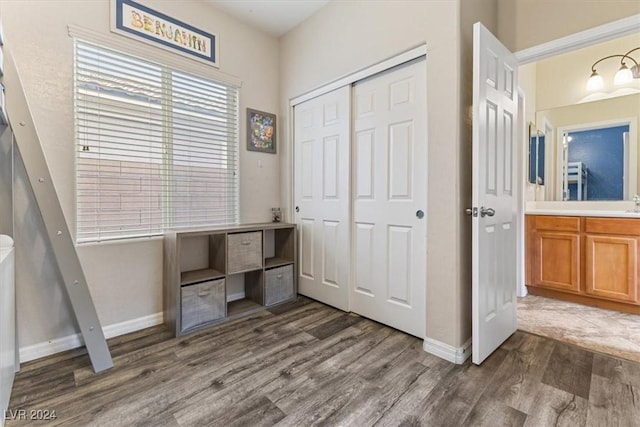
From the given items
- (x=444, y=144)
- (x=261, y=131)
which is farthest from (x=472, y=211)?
(x=261, y=131)

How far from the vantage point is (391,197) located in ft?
7.44

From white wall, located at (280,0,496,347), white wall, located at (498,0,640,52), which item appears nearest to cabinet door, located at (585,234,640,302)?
white wall, located at (280,0,496,347)

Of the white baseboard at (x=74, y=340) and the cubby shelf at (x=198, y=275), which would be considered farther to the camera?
the cubby shelf at (x=198, y=275)

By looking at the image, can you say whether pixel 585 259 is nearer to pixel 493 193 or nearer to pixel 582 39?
pixel 493 193

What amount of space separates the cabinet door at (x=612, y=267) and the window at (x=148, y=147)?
11.3ft

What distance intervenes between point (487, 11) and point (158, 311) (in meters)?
3.42

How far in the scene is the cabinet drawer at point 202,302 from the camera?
223cm

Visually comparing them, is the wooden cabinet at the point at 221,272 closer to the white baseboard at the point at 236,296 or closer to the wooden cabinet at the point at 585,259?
the white baseboard at the point at 236,296

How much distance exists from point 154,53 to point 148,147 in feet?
2.50

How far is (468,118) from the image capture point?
192 centimetres

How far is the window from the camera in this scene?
2.08 metres

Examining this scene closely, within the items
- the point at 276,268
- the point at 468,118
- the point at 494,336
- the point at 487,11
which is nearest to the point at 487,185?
the point at 468,118

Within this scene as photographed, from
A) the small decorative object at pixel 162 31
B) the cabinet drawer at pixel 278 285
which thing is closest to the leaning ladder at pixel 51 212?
the small decorative object at pixel 162 31

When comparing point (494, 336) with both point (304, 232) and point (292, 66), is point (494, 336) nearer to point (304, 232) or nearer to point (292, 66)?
point (304, 232)
